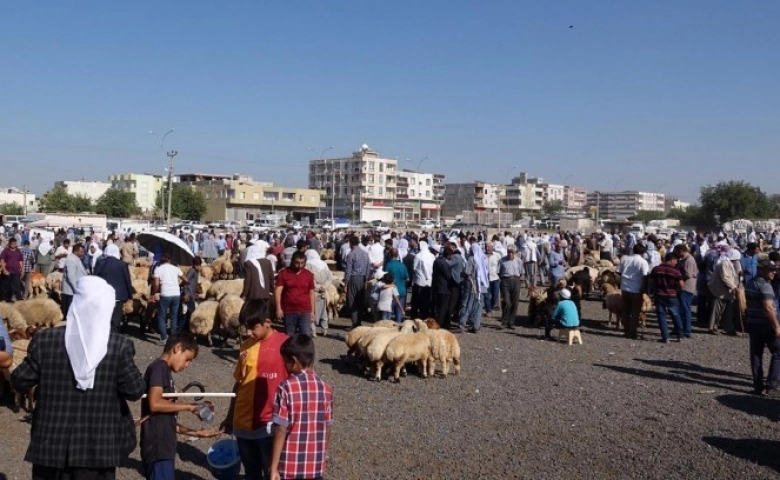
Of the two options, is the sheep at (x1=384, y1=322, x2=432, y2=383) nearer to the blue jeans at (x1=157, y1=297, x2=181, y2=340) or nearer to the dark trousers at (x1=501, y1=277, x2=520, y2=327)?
the blue jeans at (x1=157, y1=297, x2=181, y2=340)

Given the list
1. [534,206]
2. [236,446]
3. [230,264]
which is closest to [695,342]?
[236,446]

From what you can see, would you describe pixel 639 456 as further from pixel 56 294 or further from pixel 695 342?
pixel 56 294

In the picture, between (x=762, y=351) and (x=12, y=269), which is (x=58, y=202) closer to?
(x=12, y=269)

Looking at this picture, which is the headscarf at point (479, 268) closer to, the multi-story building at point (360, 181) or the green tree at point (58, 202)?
the green tree at point (58, 202)

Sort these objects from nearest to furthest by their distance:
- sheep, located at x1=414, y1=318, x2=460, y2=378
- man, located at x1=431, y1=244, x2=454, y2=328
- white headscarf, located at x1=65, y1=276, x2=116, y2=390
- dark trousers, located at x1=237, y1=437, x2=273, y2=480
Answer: white headscarf, located at x1=65, y1=276, x2=116, y2=390 < dark trousers, located at x1=237, y1=437, x2=273, y2=480 < sheep, located at x1=414, y1=318, x2=460, y2=378 < man, located at x1=431, y1=244, x2=454, y2=328

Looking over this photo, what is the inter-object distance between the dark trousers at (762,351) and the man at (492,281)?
6219 mm

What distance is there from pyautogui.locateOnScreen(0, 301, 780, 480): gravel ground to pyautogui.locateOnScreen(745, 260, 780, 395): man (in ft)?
1.24

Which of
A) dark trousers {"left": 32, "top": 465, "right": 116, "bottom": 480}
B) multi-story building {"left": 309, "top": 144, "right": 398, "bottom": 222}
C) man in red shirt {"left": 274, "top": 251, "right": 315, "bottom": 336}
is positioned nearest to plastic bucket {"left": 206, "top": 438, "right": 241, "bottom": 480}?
dark trousers {"left": 32, "top": 465, "right": 116, "bottom": 480}

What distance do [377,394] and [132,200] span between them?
94.1 m

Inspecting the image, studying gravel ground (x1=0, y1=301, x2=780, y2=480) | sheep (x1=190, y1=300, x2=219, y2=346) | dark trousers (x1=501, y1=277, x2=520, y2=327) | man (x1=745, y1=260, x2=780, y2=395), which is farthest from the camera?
dark trousers (x1=501, y1=277, x2=520, y2=327)

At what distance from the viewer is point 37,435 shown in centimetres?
356

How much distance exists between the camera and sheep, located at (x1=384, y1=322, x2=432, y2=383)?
9.77m

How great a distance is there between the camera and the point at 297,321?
9.77 meters

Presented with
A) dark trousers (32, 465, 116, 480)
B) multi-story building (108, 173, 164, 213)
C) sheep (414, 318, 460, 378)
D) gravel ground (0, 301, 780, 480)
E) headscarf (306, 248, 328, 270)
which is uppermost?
multi-story building (108, 173, 164, 213)
